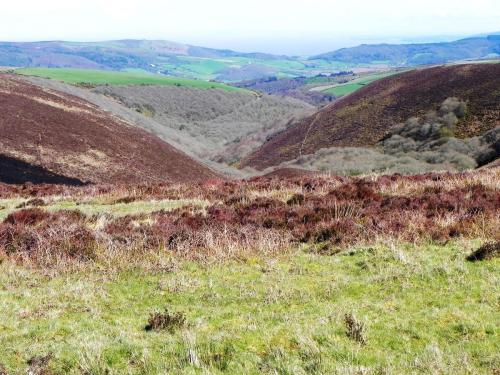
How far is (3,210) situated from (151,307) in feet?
45.7

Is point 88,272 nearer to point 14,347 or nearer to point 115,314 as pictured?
point 115,314

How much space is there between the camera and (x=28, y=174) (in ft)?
123

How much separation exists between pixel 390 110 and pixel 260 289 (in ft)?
250

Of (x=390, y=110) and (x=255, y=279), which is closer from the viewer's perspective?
(x=255, y=279)

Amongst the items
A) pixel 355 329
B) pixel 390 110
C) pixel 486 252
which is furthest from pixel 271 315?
pixel 390 110

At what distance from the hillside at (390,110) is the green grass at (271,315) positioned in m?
58.1

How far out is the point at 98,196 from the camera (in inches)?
926

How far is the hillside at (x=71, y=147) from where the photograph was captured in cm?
3941

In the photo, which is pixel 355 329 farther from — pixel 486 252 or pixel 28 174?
pixel 28 174

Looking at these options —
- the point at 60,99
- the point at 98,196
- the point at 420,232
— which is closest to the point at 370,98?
the point at 60,99

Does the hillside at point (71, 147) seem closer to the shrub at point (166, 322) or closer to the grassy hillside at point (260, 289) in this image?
the grassy hillside at point (260, 289)

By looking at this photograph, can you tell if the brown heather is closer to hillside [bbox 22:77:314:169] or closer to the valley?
the valley

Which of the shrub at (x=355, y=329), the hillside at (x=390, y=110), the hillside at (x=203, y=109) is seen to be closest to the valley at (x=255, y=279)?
the shrub at (x=355, y=329)

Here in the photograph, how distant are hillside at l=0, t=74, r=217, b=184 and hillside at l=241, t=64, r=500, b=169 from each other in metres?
30.3
